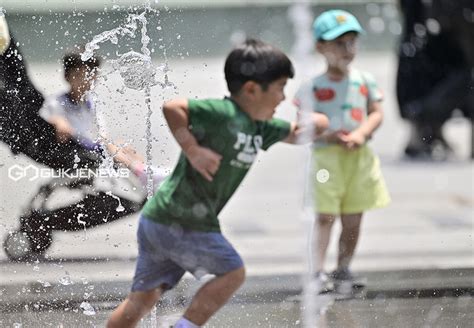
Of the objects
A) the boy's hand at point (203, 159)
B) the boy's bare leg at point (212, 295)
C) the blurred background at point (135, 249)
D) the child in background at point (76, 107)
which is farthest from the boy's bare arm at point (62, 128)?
the boy's bare leg at point (212, 295)

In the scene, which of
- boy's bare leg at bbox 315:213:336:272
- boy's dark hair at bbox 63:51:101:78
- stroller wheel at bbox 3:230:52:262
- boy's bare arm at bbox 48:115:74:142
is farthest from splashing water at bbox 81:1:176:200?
boy's bare leg at bbox 315:213:336:272

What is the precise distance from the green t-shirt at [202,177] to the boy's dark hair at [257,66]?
0.10 m

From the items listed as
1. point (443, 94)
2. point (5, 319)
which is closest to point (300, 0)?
point (443, 94)

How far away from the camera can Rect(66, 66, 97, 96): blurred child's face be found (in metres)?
3.77

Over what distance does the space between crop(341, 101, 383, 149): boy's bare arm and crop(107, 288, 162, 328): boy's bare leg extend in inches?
44.5

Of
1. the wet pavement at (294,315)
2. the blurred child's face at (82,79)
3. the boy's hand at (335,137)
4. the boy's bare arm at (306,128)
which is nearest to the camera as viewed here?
the boy's bare arm at (306,128)

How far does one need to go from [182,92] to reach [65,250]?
0.71 meters

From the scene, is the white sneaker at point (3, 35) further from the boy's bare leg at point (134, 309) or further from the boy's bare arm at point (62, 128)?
the boy's bare leg at point (134, 309)

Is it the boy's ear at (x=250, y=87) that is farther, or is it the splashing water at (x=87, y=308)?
the splashing water at (x=87, y=308)

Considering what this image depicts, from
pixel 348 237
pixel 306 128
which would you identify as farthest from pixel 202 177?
pixel 348 237

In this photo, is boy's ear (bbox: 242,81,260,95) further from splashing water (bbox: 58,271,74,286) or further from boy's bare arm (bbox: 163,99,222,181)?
splashing water (bbox: 58,271,74,286)

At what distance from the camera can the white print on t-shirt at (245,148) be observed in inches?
123

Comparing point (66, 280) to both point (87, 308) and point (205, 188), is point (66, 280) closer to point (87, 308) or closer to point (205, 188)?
point (87, 308)

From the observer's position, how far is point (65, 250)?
3.81m
